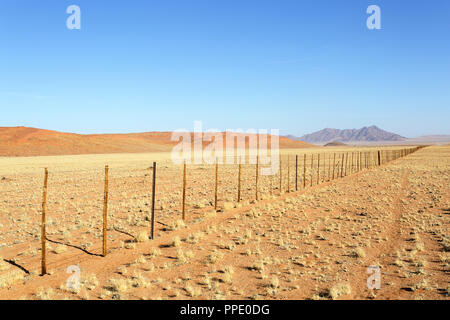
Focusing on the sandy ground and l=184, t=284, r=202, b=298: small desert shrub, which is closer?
l=184, t=284, r=202, b=298: small desert shrub

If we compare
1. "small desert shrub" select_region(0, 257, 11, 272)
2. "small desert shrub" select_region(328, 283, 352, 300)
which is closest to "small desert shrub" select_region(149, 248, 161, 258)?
"small desert shrub" select_region(0, 257, 11, 272)

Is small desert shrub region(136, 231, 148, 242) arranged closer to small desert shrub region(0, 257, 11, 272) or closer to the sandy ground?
the sandy ground

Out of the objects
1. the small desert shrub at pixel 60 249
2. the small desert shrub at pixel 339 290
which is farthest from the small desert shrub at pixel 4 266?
the small desert shrub at pixel 339 290

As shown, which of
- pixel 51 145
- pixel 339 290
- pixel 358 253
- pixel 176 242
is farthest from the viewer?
pixel 51 145

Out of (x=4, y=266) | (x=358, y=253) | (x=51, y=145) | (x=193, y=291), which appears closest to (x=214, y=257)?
(x=193, y=291)

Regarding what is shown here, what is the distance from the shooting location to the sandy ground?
6988mm

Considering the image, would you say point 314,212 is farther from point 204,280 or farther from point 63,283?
point 63,283

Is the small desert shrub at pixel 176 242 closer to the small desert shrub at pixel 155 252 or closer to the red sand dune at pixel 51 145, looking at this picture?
the small desert shrub at pixel 155 252

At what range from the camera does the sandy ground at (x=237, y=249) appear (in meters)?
6.99

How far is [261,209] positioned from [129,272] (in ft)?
28.3

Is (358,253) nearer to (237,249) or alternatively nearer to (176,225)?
(237,249)

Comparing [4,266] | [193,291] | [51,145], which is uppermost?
[51,145]

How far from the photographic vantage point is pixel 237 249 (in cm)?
992

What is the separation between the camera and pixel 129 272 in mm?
8062
